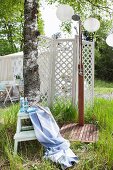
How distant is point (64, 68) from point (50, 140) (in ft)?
9.39

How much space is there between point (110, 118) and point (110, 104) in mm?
1230

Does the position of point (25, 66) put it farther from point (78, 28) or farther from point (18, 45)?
point (18, 45)

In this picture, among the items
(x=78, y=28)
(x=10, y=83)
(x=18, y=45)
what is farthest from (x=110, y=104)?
(x=18, y=45)

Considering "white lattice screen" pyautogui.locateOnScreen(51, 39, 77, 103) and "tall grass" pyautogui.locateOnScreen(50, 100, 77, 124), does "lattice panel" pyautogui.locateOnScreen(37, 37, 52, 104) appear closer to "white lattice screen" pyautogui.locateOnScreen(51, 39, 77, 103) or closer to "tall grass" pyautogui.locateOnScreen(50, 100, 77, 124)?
"white lattice screen" pyautogui.locateOnScreen(51, 39, 77, 103)

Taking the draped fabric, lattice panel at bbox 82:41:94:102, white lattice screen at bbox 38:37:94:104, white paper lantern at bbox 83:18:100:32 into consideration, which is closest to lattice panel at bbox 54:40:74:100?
white lattice screen at bbox 38:37:94:104

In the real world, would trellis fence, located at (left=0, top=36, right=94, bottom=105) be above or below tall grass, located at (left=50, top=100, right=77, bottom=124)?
above

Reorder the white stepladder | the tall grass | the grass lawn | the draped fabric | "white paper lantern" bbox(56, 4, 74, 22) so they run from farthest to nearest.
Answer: the tall grass
"white paper lantern" bbox(56, 4, 74, 22)
the white stepladder
the draped fabric
the grass lawn

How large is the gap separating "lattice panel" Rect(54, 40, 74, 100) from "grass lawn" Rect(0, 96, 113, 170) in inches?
30.6

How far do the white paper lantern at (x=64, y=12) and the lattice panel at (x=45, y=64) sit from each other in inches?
43.1

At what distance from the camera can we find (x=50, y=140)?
15.6 ft

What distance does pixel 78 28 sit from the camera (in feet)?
21.6

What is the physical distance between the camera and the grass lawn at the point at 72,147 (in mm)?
4191

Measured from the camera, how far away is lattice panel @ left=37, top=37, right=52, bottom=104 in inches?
293

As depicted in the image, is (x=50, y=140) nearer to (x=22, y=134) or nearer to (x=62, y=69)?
(x=22, y=134)
